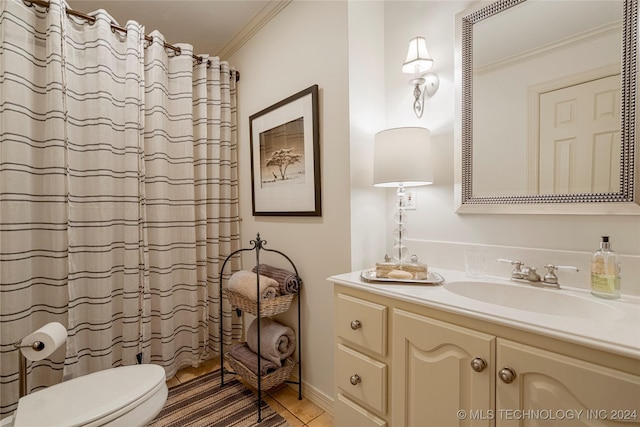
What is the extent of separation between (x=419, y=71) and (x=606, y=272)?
111 centimetres

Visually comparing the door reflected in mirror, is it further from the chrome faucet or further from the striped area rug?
the striped area rug

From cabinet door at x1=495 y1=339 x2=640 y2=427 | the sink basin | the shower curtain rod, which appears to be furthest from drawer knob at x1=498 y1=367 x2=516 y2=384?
the shower curtain rod

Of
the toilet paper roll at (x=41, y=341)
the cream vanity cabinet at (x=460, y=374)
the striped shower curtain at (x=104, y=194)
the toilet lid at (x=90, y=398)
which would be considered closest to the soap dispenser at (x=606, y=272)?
the cream vanity cabinet at (x=460, y=374)

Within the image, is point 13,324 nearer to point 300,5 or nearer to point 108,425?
point 108,425

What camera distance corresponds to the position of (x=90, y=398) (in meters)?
1.14

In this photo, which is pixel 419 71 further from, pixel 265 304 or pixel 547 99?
pixel 265 304

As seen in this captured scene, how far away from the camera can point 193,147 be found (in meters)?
2.13

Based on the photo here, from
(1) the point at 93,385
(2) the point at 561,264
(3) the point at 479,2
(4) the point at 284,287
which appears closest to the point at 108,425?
(1) the point at 93,385

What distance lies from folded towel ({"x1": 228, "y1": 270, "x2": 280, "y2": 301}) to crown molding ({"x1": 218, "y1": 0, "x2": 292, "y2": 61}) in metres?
1.75

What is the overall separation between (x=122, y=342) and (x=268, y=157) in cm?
153

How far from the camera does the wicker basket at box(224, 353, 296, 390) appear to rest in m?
1.68

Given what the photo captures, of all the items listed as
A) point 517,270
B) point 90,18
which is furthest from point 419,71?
point 90,18

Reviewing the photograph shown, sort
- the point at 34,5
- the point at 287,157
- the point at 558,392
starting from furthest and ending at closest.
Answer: the point at 287,157 → the point at 34,5 → the point at 558,392

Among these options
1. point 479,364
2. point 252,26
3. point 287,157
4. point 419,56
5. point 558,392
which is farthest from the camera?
point 252,26
